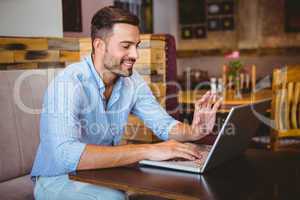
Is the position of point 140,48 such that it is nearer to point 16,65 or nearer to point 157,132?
point 16,65

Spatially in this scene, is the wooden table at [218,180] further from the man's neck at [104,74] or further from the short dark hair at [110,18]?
the short dark hair at [110,18]

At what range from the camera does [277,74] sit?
319 centimetres

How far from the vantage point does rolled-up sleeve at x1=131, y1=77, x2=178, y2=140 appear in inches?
72.4

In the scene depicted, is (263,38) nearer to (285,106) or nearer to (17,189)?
(285,106)

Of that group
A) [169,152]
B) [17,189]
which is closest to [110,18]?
[169,152]

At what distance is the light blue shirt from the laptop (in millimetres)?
292

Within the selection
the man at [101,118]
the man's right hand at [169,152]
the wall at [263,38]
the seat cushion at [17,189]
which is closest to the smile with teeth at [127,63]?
the man at [101,118]

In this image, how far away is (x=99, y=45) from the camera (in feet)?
5.62

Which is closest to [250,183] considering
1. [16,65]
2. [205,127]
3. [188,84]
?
[205,127]

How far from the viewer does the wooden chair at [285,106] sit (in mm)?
3211

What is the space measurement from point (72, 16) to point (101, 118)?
1348mm

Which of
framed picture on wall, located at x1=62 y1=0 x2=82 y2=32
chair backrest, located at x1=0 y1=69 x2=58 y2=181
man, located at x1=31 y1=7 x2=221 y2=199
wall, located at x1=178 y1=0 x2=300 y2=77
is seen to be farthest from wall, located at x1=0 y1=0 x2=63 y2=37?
wall, located at x1=178 y1=0 x2=300 y2=77

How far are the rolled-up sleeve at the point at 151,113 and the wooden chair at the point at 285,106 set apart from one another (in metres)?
1.61

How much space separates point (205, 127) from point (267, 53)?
520 cm
